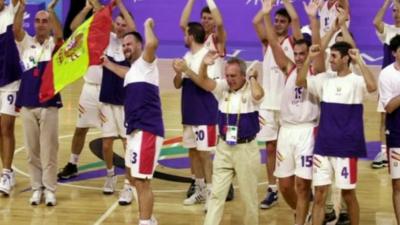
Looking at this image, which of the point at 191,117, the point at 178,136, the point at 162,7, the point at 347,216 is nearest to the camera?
the point at 347,216

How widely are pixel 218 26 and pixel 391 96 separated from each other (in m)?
2.07

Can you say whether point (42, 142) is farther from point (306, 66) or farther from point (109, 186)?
point (306, 66)

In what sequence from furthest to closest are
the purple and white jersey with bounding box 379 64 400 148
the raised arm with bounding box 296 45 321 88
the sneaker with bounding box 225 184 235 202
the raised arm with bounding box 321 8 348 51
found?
the sneaker with bounding box 225 184 235 202 → the raised arm with bounding box 321 8 348 51 → the purple and white jersey with bounding box 379 64 400 148 → the raised arm with bounding box 296 45 321 88

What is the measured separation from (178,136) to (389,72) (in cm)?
515

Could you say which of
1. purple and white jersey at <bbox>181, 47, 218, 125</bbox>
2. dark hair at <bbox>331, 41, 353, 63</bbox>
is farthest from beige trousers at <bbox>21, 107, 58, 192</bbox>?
dark hair at <bbox>331, 41, 353, 63</bbox>

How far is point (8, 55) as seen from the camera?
9328mm

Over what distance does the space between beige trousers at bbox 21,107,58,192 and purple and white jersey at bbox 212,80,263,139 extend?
6.87 feet

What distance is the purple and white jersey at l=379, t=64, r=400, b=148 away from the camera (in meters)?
7.73

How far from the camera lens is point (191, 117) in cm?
887

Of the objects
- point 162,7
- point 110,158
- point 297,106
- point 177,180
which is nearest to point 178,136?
point 177,180

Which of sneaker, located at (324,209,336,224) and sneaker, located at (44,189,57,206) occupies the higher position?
sneaker, located at (44,189,57,206)

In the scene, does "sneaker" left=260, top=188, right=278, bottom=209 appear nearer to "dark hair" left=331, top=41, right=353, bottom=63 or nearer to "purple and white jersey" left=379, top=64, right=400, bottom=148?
"purple and white jersey" left=379, top=64, right=400, bottom=148

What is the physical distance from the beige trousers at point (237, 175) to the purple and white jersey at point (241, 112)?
13cm

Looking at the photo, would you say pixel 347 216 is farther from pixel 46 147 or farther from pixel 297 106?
pixel 46 147
